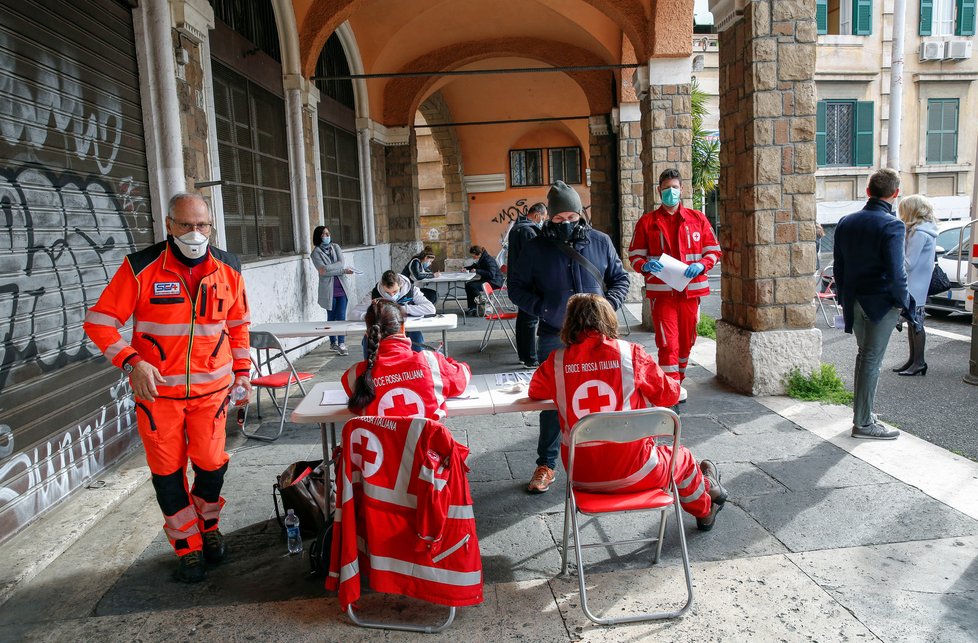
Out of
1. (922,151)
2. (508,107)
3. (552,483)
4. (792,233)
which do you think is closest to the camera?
(552,483)

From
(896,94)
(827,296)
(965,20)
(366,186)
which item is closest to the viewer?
(827,296)

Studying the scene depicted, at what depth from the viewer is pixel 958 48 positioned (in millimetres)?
17891

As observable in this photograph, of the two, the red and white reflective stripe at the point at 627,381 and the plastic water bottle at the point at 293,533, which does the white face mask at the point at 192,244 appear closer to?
the plastic water bottle at the point at 293,533

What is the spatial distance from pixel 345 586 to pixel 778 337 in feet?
14.1

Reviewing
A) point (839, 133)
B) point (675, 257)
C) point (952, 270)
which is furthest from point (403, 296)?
point (839, 133)

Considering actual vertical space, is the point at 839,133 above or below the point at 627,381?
above

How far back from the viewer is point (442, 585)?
2.71 meters

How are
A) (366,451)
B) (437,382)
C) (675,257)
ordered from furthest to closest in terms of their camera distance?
1. (675,257)
2. (437,382)
3. (366,451)

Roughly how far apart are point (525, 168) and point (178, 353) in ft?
66.9

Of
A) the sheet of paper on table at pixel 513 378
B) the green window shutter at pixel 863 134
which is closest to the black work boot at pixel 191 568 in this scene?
the sheet of paper on table at pixel 513 378

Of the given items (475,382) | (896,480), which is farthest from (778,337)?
(475,382)

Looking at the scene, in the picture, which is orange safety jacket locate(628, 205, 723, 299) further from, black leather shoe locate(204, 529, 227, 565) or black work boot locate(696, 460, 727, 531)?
black leather shoe locate(204, 529, 227, 565)

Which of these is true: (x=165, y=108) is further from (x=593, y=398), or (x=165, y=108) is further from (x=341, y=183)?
(x=341, y=183)

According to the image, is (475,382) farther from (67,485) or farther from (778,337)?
(778,337)
